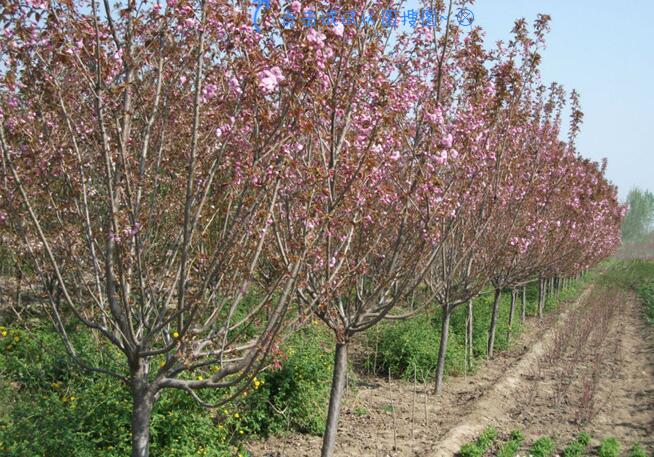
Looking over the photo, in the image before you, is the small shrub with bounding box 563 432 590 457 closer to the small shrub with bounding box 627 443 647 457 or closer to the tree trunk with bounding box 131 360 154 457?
the small shrub with bounding box 627 443 647 457

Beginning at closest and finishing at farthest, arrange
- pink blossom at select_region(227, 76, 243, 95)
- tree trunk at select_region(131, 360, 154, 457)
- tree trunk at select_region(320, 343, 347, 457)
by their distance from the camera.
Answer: pink blossom at select_region(227, 76, 243, 95), tree trunk at select_region(131, 360, 154, 457), tree trunk at select_region(320, 343, 347, 457)

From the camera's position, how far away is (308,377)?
23.2ft

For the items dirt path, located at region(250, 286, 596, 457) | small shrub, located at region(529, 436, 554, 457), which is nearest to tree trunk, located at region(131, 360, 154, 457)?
dirt path, located at region(250, 286, 596, 457)

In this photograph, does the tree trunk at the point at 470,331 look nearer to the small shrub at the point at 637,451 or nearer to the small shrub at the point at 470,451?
the small shrub at the point at 637,451

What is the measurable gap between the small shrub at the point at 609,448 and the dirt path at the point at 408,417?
1.45 m

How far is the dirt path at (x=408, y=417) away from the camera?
262 inches

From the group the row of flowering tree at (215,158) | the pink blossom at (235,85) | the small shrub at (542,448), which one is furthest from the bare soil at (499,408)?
the pink blossom at (235,85)

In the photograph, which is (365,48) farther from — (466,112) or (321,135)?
(466,112)

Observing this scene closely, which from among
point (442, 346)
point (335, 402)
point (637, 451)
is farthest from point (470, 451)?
point (442, 346)

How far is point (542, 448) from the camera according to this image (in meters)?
6.87

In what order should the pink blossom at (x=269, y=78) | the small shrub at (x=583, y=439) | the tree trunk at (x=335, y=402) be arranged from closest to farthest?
the pink blossom at (x=269, y=78)
the tree trunk at (x=335, y=402)
the small shrub at (x=583, y=439)

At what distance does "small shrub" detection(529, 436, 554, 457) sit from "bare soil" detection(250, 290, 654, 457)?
0.53 meters

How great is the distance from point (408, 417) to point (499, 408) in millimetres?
1624

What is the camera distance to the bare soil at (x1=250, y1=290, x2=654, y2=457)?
22.5 feet
